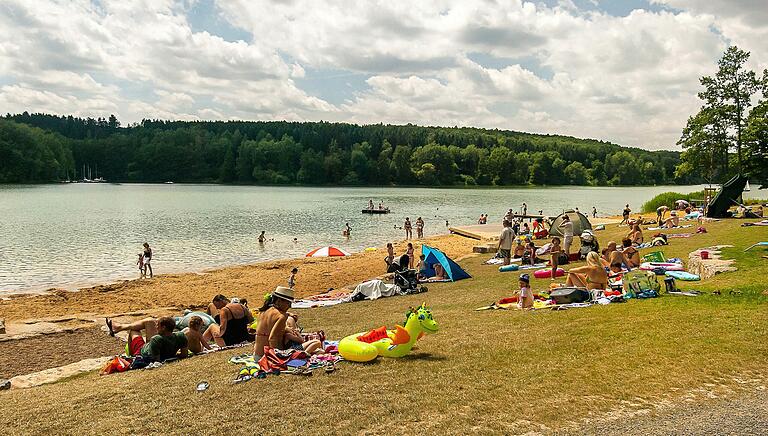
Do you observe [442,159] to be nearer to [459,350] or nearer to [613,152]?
[613,152]

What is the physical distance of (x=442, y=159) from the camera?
156625 millimetres

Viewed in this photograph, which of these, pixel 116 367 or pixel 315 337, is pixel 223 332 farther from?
pixel 315 337

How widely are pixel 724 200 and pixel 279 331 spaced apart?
1058 inches

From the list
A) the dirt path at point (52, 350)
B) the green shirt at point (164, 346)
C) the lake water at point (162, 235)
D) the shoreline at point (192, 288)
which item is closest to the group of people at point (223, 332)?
the green shirt at point (164, 346)

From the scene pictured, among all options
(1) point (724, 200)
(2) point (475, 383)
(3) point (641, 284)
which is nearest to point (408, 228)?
(1) point (724, 200)

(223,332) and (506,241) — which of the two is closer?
(223,332)

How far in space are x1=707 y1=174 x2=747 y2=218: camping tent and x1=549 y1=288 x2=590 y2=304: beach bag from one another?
807 inches

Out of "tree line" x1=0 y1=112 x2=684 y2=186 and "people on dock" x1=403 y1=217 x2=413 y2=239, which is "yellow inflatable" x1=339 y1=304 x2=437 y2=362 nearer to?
"people on dock" x1=403 y1=217 x2=413 y2=239

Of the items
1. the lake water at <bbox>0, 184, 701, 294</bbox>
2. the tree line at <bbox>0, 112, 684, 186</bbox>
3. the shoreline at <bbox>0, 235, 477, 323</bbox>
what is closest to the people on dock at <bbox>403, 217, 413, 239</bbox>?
the lake water at <bbox>0, 184, 701, 294</bbox>

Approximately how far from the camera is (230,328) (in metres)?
11.3

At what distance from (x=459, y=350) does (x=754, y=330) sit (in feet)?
14.9

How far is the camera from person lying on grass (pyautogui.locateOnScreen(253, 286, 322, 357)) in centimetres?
893

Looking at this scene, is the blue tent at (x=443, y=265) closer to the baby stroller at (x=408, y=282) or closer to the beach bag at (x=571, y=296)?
the baby stroller at (x=408, y=282)

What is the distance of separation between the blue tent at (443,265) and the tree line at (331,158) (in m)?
136
